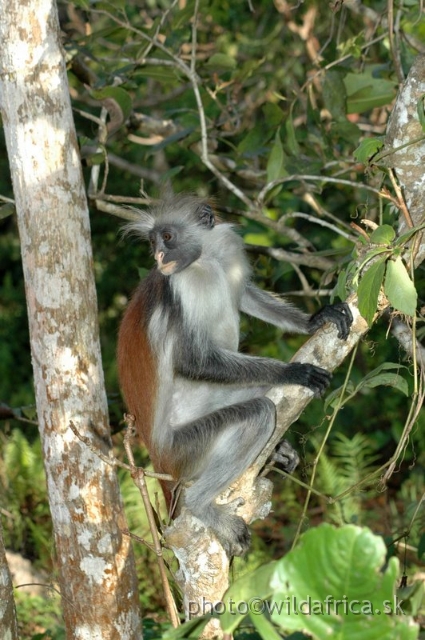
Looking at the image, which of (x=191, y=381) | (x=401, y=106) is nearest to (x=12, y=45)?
(x=401, y=106)

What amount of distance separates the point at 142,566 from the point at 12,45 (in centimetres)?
415

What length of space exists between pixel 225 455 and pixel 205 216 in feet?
3.87

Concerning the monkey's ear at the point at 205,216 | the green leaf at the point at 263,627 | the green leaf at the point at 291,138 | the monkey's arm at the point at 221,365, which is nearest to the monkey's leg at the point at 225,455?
the monkey's arm at the point at 221,365

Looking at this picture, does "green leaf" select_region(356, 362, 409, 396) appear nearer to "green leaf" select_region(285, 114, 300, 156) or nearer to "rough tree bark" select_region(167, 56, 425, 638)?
"rough tree bark" select_region(167, 56, 425, 638)

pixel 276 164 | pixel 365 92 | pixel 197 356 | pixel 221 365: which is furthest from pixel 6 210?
pixel 365 92

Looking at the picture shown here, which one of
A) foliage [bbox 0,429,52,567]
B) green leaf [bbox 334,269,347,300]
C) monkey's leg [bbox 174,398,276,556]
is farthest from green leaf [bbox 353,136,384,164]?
foliage [bbox 0,429,52,567]

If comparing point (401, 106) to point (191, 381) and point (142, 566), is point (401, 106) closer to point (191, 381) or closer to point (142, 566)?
point (191, 381)

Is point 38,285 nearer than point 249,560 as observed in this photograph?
Yes

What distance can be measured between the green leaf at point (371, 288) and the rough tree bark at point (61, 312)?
1.18 m

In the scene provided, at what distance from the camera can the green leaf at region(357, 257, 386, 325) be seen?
2.14 meters

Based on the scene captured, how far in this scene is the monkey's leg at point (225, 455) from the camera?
3148mm

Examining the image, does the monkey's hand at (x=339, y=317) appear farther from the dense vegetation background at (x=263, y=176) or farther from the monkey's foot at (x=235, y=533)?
the monkey's foot at (x=235, y=533)

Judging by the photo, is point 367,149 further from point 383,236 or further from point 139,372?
Answer: point 139,372

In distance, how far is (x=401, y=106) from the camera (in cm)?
273
